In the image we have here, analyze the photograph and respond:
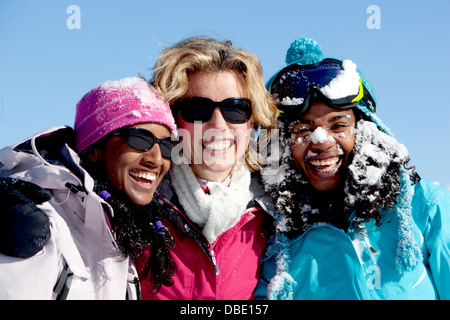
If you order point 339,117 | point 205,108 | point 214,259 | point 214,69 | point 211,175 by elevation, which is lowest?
point 214,259

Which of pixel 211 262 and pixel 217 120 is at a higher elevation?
pixel 217 120

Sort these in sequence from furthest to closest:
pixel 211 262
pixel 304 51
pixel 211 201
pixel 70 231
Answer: pixel 304 51
pixel 211 201
pixel 211 262
pixel 70 231

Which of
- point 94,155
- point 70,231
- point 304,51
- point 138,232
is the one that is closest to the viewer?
point 70,231

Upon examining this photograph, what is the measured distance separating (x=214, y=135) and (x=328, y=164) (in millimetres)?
973

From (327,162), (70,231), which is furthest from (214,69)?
(70,231)

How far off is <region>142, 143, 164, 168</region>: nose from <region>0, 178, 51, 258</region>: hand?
0.91m

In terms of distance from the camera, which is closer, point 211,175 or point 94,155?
point 94,155

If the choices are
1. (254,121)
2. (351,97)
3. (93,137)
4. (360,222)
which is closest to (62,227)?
(93,137)

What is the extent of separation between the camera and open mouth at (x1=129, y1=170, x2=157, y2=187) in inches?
125

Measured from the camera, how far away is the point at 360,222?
11.3ft

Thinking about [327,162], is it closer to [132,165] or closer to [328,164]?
[328,164]

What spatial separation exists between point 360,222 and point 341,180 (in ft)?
1.34

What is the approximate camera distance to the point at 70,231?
2.77 metres

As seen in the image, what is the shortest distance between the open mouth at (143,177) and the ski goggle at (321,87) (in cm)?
131
